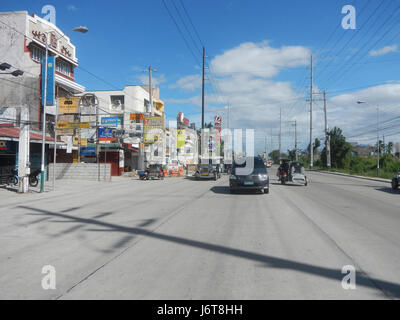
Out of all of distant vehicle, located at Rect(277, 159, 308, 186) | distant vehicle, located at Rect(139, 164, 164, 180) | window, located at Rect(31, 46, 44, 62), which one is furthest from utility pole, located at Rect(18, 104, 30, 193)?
window, located at Rect(31, 46, 44, 62)

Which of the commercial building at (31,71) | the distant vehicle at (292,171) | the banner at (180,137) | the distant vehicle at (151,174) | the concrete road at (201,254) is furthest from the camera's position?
the banner at (180,137)

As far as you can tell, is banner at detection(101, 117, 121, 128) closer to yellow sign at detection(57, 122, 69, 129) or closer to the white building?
the white building

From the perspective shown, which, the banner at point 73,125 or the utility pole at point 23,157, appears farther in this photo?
the banner at point 73,125

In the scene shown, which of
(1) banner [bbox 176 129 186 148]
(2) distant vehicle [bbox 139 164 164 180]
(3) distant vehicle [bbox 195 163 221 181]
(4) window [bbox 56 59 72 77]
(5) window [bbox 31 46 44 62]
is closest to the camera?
(3) distant vehicle [bbox 195 163 221 181]

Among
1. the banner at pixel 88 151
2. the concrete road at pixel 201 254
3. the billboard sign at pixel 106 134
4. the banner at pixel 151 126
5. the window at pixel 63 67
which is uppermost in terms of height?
the window at pixel 63 67

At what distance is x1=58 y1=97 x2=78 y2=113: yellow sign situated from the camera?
87.1ft

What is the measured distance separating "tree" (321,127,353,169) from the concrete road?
49.0 meters

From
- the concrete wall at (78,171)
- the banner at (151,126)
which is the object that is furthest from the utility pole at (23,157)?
the banner at (151,126)

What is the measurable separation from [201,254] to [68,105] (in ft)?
82.8

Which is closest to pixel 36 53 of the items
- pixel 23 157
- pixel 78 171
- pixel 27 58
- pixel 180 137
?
pixel 27 58

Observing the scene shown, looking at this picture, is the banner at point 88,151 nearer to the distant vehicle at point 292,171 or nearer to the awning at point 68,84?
the awning at point 68,84

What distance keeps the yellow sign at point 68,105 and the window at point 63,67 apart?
7.17 m

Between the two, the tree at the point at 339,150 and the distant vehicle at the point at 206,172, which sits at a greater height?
the tree at the point at 339,150

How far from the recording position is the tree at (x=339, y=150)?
178 feet
